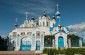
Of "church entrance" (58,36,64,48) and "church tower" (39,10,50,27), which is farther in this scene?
"church tower" (39,10,50,27)

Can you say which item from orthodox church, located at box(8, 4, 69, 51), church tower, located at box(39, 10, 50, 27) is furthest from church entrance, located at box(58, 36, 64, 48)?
church tower, located at box(39, 10, 50, 27)

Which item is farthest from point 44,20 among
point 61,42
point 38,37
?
point 61,42

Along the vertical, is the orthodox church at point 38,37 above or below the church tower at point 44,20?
below

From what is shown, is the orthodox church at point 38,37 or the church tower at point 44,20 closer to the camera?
the orthodox church at point 38,37

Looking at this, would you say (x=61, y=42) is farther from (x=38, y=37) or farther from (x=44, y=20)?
(x=44, y=20)

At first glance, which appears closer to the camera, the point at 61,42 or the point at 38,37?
the point at 61,42

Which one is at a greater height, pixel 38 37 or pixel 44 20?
pixel 44 20

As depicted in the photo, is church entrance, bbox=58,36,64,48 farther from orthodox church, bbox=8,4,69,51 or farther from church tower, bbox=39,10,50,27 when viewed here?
church tower, bbox=39,10,50,27

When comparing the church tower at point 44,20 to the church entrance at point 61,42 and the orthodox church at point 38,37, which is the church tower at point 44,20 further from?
the church entrance at point 61,42

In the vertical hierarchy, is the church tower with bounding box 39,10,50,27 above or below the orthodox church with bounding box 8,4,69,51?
above

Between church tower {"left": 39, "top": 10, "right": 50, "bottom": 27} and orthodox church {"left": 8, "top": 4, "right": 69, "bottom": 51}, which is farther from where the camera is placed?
church tower {"left": 39, "top": 10, "right": 50, "bottom": 27}

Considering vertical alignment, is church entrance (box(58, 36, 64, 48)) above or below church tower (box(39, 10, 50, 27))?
below

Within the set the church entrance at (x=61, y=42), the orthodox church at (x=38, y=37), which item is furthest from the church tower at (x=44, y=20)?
the church entrance at (x=61, y=42)

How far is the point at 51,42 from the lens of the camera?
3375cm
